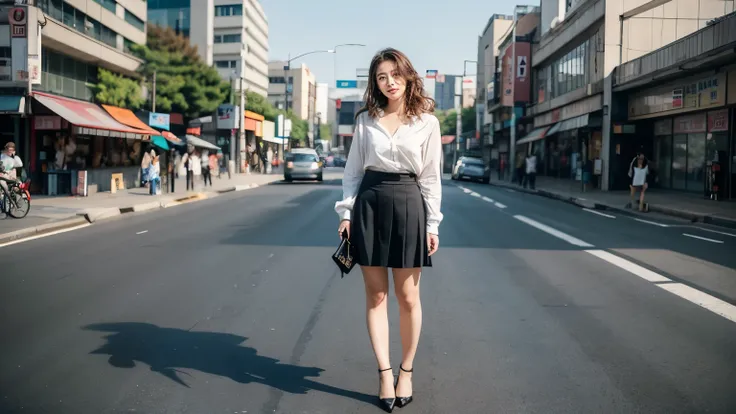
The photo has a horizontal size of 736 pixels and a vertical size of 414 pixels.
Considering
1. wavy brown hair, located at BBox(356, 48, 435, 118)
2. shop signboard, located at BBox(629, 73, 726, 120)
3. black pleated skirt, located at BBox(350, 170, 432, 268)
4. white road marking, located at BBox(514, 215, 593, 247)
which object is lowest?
white road marking, located at BBox(514, 215, 593, 247)

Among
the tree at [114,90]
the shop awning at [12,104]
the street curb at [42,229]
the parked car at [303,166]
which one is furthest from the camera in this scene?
the parked car at [303,166]

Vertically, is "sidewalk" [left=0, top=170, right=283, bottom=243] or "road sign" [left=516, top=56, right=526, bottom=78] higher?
"road sign" [left=516, top=56, right=526, bottom=78]

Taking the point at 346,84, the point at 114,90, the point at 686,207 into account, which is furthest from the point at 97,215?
the point at 346,84

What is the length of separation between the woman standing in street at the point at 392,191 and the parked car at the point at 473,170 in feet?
126

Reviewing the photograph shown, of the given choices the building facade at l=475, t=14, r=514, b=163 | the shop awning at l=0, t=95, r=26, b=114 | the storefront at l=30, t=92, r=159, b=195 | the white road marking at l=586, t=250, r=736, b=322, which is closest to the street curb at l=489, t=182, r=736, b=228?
the white road marking at l=586, t=250, r=736, b=322

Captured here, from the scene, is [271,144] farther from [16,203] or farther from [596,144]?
[16,203]

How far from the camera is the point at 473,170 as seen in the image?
4216 centimetres

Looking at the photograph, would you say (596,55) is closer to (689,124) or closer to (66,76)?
(689,124)

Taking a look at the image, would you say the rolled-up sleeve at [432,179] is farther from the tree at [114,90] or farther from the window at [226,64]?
the window at [226,64]

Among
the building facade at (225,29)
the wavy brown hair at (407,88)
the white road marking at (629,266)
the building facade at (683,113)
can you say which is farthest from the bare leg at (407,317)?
the building facade at (225,29)

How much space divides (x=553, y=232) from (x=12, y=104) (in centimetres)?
1690

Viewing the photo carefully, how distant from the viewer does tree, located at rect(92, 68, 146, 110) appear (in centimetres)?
3001

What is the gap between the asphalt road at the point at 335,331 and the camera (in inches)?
155

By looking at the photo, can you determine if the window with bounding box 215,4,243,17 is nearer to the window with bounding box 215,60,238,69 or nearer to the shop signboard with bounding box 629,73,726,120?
the window with bounding box 215,60,238,69
